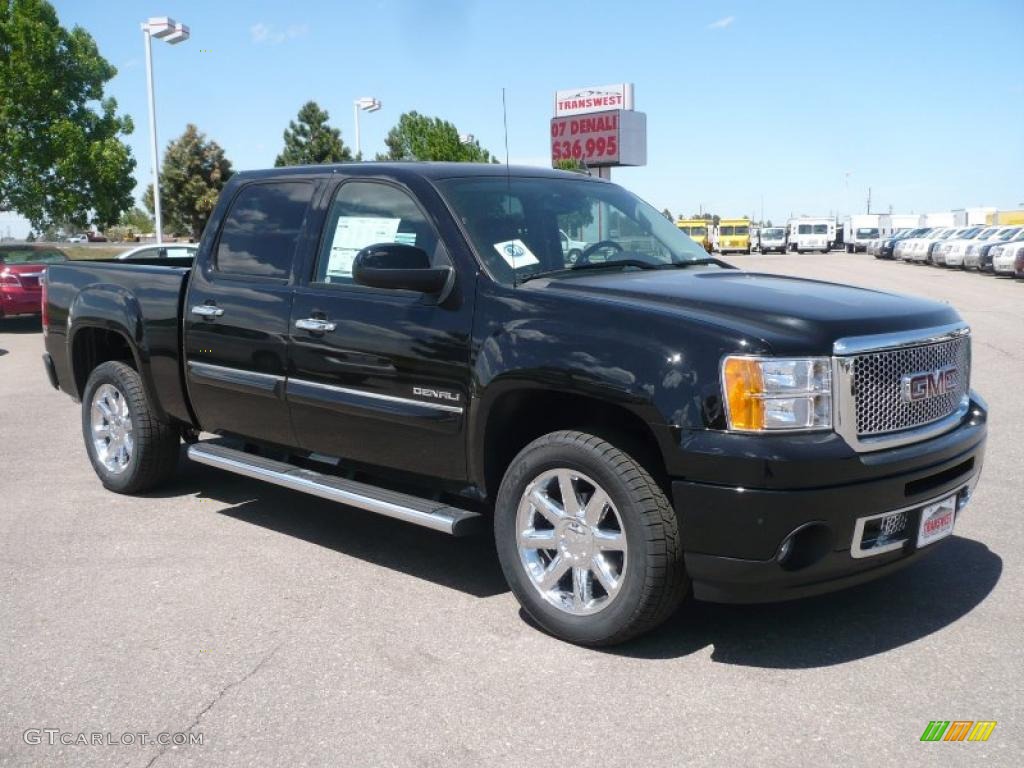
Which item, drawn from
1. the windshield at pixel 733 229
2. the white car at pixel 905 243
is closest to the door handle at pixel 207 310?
the white car at pixel 905 243

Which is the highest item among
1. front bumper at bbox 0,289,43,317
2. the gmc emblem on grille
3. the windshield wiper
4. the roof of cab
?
the roof of cab

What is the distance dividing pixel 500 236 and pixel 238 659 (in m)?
2.12

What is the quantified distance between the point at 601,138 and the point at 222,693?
4108cm

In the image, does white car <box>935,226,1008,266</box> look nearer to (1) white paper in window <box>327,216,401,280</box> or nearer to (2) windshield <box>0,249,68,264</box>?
(2) windshield <box>0,249,68,264</box>

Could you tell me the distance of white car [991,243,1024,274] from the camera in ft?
99.8

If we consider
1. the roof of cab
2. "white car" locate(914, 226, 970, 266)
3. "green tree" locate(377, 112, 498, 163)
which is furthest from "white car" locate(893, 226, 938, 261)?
the roof of cab

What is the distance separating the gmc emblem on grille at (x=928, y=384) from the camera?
3883mm

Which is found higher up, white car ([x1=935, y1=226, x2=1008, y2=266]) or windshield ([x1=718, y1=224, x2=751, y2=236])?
windshield ([x1=718, y1=224, x2=751, y2=236])

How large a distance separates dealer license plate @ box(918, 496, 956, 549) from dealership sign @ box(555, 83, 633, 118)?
49.8 meters

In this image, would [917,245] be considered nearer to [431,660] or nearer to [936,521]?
[936,521]

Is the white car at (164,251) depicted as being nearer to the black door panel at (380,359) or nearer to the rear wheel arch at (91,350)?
the rear wheel arch at (91,350)

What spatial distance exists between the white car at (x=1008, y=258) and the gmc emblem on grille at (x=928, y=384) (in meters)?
29.3

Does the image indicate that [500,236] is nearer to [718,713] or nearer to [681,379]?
[681,379]

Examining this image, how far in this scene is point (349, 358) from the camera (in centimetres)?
482
